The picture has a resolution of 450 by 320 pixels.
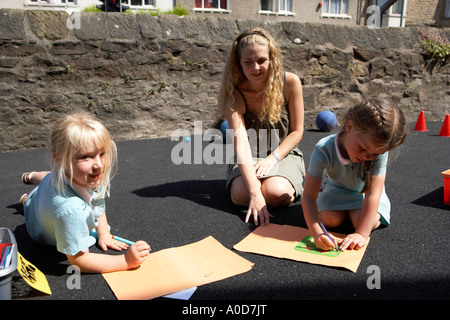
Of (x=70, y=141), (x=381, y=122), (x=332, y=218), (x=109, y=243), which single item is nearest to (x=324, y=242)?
(x=332, y=218)

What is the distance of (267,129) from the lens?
8.04 feet

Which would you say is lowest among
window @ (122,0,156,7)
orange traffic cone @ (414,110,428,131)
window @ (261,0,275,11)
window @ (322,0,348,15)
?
orange traffic cone @ (414,110,428,131)

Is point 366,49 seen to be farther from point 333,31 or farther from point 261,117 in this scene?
point 261,117

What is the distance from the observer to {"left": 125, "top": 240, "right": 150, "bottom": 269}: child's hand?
4.80ft

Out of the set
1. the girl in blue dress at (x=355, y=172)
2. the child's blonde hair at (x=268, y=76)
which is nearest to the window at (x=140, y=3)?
the child's blonde hair at (x=268, y=76)

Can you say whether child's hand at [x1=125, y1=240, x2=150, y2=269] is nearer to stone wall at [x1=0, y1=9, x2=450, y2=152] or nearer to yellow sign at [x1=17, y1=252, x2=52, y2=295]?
yellow sign at [x1=17, y1=252, x2=52, y2=295]

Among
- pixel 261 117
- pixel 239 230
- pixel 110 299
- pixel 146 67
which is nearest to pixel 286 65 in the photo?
pixel 146 67

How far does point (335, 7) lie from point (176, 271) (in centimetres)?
1612

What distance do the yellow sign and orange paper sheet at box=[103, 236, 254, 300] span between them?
0.21 meters

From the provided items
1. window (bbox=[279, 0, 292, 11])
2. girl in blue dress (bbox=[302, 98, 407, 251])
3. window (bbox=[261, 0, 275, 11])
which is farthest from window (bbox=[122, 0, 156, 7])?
girl in blue dress (bbox=[302, 98, 407, 251])

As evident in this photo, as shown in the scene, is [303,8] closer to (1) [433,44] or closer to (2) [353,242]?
(1) [433,44]

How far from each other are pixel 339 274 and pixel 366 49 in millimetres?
4586

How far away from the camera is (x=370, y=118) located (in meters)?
1.47

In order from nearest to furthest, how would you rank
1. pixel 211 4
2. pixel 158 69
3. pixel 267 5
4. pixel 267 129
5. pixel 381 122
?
pixel 381 122 → pixel 267 129 → pixel 158 69 → pixel 211 4 → pixel 267 5
